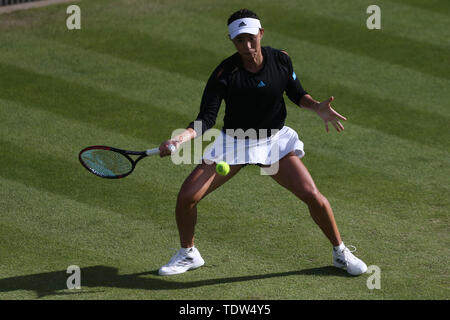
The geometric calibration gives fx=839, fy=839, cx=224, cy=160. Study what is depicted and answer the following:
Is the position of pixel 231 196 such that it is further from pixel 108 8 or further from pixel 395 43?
pixel 108 8

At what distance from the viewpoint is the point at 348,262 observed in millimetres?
7207

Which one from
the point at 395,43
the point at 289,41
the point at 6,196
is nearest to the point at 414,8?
the point at 395,43

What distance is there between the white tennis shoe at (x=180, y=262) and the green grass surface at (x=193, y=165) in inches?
2.9

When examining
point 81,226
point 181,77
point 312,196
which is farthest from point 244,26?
point 181,77

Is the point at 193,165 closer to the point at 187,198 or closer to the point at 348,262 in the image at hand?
the point at 187,198

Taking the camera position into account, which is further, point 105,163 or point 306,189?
point 105,163

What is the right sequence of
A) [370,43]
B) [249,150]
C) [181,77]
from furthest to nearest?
[370,43], [181,77], [249,150]

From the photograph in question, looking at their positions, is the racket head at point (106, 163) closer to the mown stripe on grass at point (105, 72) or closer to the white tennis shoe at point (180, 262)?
the white tennis shoe at point (180, 262)

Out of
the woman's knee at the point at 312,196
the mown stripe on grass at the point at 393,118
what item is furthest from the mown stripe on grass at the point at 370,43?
the woman's knee at the point at 312,196

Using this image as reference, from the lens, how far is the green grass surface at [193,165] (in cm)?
732

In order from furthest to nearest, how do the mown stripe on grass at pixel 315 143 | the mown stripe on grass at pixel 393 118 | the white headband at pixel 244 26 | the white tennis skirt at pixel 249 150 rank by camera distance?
1. the mown stripe on grass at pixel 393 118
2. the mown stripe on grass at pixel 315 143
3. the white tennis skirt at pixel 249 150
4. the white headband at pixel 244 26

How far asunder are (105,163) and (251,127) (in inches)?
52.6

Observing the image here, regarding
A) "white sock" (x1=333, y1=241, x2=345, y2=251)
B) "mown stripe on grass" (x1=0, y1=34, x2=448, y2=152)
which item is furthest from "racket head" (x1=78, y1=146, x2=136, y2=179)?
"mown stripe on grass" (x1=0, y1=34, x2=448, y2=152)

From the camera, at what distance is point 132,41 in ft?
42.3
